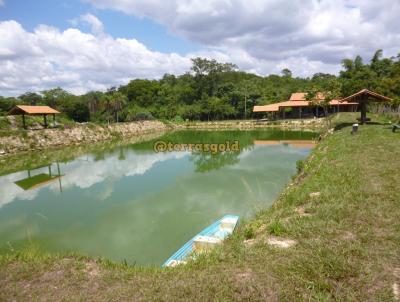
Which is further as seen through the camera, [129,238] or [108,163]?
[108,163]

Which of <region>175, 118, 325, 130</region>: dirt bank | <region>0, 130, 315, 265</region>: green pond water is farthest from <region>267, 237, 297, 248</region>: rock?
<region>175, 118, 325, 130</region>: dirt bank

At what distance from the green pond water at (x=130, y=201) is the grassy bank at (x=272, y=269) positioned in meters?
1.73

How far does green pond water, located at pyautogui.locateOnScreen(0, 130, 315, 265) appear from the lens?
6.62 m

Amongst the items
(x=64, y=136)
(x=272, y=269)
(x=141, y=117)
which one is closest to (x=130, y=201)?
(x=272, y=269)

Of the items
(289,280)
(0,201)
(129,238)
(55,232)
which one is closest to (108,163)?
(0,201)

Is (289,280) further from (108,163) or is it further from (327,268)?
(108,163)

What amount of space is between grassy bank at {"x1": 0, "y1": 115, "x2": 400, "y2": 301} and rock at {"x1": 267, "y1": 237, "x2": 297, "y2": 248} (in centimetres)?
7

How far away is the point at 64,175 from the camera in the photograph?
45.7 ft

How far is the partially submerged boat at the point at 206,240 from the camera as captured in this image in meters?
5.22

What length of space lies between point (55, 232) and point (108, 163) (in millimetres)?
9837

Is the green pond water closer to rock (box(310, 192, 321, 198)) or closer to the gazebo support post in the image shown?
rock (box(310, 192, 321, 198))

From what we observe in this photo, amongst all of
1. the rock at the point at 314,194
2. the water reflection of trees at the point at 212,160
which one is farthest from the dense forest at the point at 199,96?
the rock at the point at 314,194

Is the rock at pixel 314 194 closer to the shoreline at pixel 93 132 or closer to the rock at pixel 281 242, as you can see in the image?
the rock at pixel 281 242

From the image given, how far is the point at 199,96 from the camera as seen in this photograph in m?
53.6
